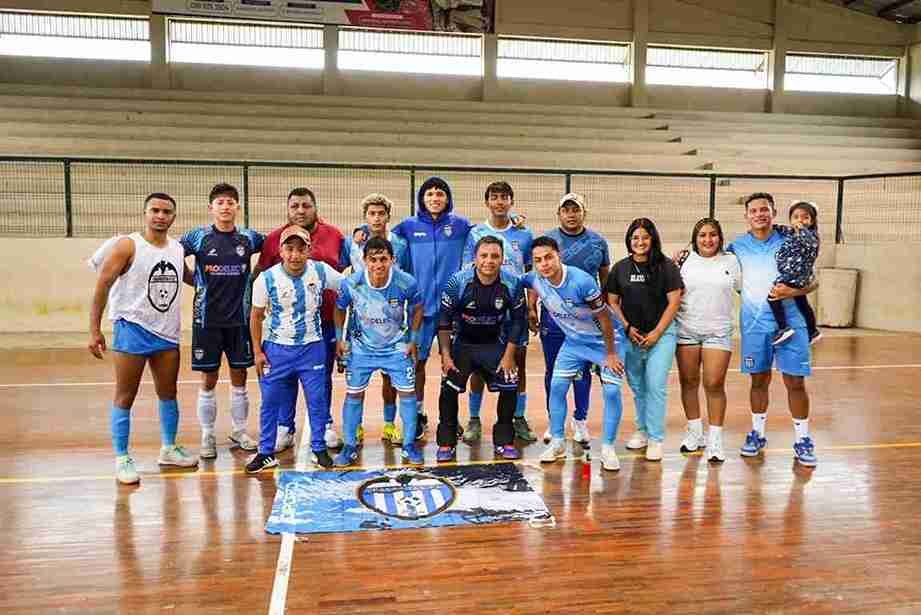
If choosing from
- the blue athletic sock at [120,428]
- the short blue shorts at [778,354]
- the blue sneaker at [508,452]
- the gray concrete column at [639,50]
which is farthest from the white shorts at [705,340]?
the gray concrete column at [639,50]

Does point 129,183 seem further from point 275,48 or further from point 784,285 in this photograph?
point 784,285

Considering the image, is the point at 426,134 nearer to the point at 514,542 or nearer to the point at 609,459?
the point at 609,459

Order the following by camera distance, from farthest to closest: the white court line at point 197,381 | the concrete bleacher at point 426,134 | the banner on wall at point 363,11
A: the banner on wall at point 363,11, the concrete bleacher at point 426,134, the white court line at point 197,381

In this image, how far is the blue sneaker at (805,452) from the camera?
4504 millimetres

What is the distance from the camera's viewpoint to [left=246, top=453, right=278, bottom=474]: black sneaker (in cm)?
427

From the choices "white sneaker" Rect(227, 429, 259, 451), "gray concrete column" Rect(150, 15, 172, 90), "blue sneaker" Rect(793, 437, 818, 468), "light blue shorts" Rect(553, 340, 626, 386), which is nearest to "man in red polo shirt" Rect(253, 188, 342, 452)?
"white sneaker" Rect(227, 429, 259, 451)

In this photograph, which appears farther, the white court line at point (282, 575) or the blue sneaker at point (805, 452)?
the blue sneaker at point (805, 452)

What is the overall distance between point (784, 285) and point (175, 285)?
3516 millimetres

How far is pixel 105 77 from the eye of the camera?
51.7 feet

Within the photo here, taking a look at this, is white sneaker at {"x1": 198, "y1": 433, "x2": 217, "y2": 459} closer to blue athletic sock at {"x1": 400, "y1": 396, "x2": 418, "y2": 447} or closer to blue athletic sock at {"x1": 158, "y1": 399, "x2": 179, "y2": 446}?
blue athletic sock at {"x1": 158, "y1": 399, "x2": 179, "y2": 446}

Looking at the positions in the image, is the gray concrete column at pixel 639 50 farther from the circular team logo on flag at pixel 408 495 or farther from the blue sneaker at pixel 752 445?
the circular team logo on flag at pixel 408 495

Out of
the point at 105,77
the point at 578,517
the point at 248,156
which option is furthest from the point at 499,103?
the point at 578,517

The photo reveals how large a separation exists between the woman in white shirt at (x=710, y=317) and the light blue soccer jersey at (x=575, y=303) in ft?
1.71

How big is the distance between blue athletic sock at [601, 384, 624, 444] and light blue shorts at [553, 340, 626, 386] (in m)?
0.04
